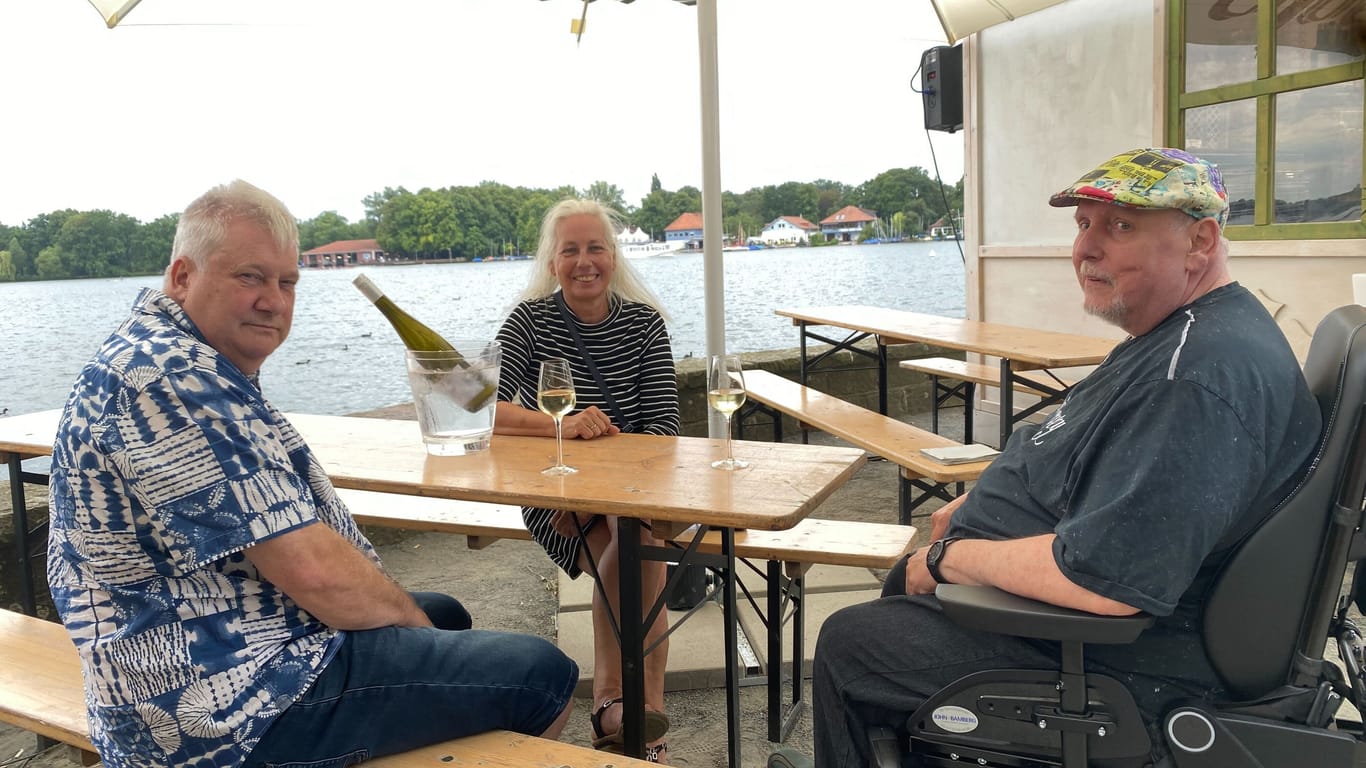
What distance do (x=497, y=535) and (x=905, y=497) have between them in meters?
2.05

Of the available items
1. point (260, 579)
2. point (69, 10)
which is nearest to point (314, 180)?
point (69, 10)

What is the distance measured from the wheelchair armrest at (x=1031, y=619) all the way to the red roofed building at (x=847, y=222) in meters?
14.0

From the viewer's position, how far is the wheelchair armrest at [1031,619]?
1453 millimetres

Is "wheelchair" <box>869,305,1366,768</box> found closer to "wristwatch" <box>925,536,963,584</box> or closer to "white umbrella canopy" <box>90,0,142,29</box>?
"wristwatch" <box>925,536,963,584</box>

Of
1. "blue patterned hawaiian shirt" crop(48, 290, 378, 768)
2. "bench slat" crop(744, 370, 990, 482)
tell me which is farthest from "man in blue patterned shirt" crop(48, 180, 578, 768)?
"bench slat" crop(744, 370, 990, 482)

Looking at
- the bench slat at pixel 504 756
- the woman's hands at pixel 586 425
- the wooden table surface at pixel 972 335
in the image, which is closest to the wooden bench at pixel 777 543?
the woman's hands at pixel 586 425

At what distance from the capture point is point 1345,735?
1462 millimetres

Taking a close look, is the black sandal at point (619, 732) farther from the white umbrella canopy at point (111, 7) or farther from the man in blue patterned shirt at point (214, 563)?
the white umbrella canopy at point (111, 7)

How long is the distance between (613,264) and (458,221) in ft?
37.7

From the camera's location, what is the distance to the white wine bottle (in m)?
2.23

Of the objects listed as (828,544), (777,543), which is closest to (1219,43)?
(828,544)

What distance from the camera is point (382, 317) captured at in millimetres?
10750

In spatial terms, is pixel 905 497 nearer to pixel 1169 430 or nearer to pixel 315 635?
pixel 1169 430

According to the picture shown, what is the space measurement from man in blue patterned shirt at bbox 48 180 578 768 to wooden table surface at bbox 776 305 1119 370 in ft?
10.5
